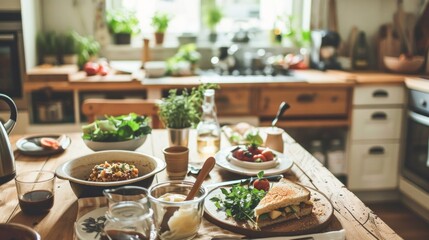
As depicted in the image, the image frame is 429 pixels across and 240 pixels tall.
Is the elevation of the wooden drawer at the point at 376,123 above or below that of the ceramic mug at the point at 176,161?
below

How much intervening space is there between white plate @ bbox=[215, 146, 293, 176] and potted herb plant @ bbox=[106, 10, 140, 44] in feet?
7.48

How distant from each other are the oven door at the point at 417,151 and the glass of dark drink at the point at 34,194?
2478 mm

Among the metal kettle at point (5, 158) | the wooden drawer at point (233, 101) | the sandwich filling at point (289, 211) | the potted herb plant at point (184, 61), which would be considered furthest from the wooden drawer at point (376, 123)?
the metal kettle at point (5, 158)

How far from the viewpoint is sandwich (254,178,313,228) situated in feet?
3.93

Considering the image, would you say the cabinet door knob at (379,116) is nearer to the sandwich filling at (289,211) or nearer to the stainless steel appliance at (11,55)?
the sandwich filling at (289,211)

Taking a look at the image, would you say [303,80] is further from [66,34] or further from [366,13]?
[66,34]

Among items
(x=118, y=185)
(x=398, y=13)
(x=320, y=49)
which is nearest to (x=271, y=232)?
(x=118, y=185)

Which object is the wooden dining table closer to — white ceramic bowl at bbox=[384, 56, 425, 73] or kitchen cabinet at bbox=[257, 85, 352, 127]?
kitchen cabinet at bbox=[257, 85, 352, 127]

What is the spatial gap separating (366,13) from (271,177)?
287cm

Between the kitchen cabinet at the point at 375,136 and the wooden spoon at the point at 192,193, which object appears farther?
the kitchen cabinet at the point at 375,136

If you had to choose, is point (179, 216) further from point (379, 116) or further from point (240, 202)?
point (379, 116)

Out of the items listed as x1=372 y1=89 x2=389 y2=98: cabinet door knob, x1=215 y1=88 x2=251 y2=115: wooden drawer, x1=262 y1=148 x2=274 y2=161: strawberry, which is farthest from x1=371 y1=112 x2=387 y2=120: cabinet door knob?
x1=262 y1=148 x2=274 y2=161: strawberry

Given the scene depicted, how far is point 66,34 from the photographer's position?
144 inches

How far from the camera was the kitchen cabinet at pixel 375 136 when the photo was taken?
332cm
